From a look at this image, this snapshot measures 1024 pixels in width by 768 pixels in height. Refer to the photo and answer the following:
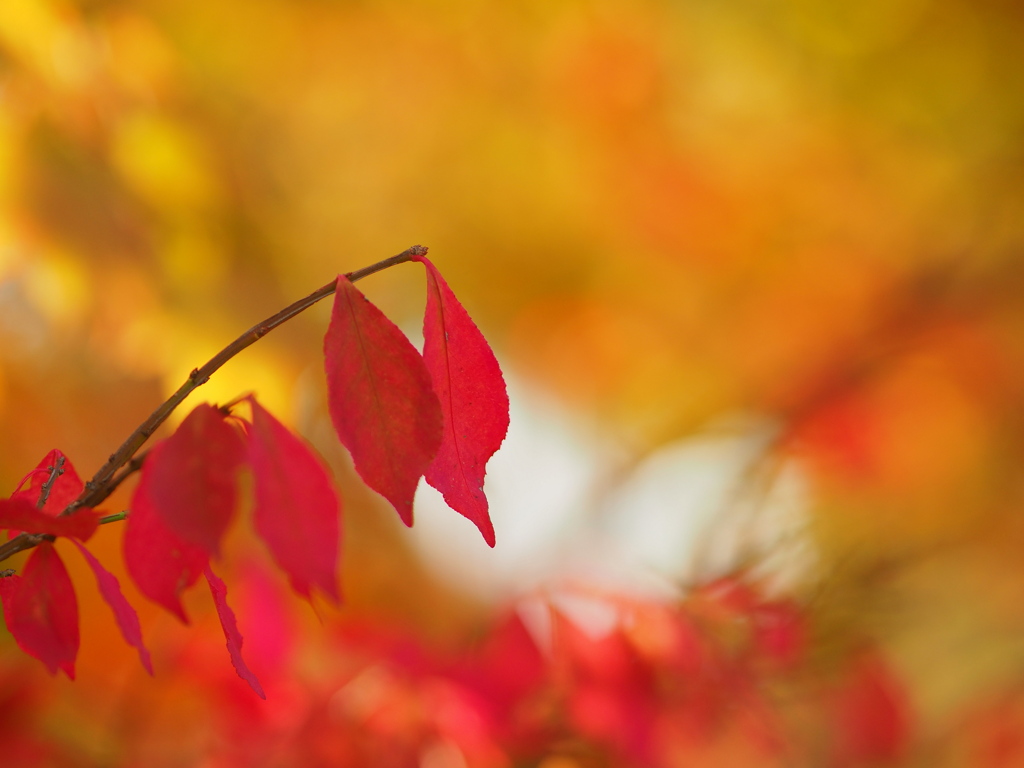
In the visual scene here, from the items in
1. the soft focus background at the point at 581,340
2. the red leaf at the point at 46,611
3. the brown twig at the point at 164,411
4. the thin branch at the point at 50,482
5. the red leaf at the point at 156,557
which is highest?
the soft focus background at the point at 581,340

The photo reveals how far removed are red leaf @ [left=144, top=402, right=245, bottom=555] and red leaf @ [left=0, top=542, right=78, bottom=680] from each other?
0.10 m

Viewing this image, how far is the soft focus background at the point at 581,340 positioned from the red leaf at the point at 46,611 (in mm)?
431

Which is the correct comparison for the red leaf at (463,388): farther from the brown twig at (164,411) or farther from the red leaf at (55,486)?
the red leaf at (55,486)

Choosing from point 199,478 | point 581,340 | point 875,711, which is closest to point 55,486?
point 199,478

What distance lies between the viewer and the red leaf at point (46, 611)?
30 centimetres

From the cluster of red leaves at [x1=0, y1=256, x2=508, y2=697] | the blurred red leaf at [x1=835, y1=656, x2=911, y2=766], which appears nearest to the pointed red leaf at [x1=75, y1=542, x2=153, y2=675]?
the cluster of red leaves at [x1=0, y1=256, x2=508, y2=697]

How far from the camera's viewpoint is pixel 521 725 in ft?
2.51

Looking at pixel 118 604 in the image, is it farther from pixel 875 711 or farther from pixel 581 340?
pixel 581 340

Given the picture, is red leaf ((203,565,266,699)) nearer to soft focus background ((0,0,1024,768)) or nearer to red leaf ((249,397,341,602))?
red leaf ((249,397,341,602))

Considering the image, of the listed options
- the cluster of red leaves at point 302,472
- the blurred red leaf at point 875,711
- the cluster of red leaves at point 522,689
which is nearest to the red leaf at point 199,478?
the cluster of red leaves at point 302,472

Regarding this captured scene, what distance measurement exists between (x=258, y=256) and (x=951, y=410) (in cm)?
186

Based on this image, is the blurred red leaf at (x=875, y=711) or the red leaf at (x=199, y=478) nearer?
the red leaf at (x=199, y=478)

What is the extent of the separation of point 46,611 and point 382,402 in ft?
0.59

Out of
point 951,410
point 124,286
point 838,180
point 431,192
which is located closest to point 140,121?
point 124,286
